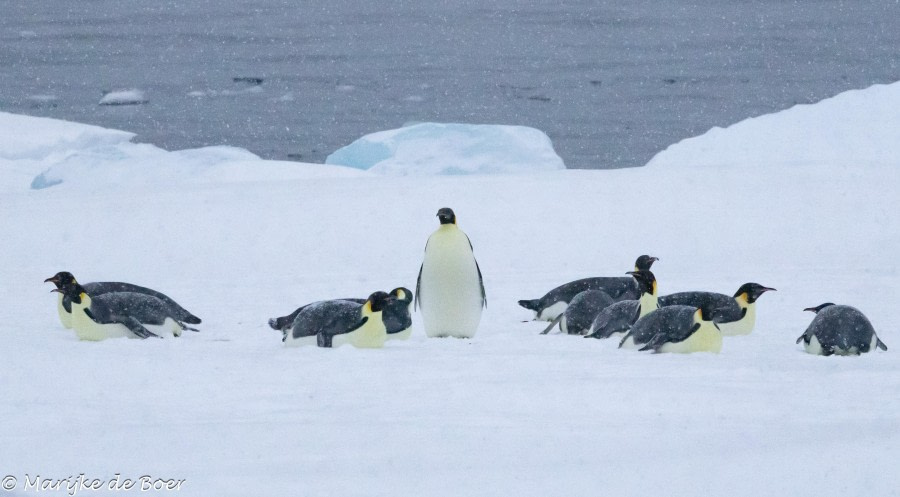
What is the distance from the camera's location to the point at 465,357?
4.34 m

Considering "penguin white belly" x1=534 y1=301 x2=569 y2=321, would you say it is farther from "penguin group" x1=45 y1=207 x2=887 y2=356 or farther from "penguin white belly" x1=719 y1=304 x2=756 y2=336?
"penguin white belly" x1=719 y1=304 x2=756 y2=336

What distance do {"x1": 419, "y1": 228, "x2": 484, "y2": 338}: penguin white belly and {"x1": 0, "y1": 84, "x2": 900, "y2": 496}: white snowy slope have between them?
19 centimetres

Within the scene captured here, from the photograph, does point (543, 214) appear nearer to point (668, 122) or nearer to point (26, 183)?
point (26, 183)

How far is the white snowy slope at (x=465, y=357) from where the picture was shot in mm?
2830

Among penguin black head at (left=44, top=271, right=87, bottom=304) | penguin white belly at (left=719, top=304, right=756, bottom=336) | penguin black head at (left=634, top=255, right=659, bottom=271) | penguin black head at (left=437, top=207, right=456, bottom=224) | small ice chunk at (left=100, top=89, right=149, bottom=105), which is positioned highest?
small ice chunk at (left=100, top=89, right=149, bottom=105)

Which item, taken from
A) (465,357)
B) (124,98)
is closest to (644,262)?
(465,357)

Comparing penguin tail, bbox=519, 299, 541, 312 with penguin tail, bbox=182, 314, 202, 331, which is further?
penguin tail, bbox=519, 299, 541, 312

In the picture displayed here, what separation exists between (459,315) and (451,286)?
0.44ft

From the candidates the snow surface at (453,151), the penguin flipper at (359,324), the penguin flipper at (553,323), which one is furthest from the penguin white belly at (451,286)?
the snow surface at (453,151)

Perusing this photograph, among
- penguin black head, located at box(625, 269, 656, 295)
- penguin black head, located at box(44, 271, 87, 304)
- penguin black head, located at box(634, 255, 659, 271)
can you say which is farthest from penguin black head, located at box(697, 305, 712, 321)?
penguin black head, located at box(44, 271, 87, 304)

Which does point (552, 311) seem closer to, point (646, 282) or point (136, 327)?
point (646, 282)

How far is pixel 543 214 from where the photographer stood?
816 centimetres

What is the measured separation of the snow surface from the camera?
13.6 metres

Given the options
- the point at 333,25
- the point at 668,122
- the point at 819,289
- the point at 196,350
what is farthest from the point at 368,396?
the point at 333,25
